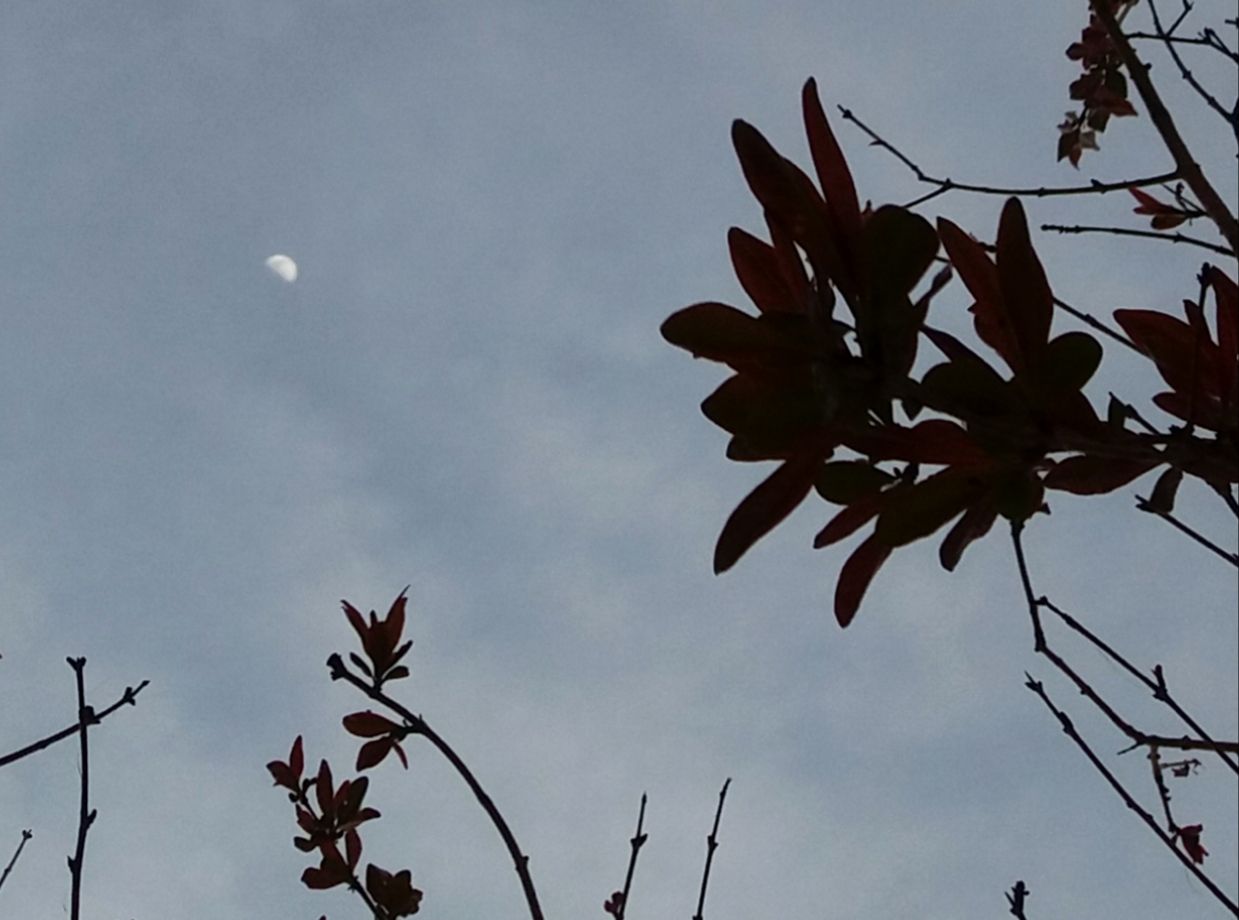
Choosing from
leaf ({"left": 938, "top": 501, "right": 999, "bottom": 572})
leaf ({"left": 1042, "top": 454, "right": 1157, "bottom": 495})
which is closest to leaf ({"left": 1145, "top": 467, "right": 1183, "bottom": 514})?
→ leaf ({"left": 1042, "top": 454, "right": 1157, "bottom": 495})

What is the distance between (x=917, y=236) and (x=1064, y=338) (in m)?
0.16

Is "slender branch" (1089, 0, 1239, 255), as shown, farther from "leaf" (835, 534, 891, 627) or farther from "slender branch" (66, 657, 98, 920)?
"slender branch" (66, 657, 98, 920)

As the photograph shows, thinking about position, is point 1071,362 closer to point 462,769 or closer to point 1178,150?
point 1178,150

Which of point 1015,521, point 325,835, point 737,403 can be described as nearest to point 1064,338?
point 1015,521

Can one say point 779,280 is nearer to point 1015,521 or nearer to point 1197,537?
point 1015,521

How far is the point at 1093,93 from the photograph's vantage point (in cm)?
325

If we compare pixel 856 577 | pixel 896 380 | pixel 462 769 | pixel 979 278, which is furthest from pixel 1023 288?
pixel 462 769

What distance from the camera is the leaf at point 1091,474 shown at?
3.48 feet

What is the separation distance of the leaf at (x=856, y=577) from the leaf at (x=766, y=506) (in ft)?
0.48

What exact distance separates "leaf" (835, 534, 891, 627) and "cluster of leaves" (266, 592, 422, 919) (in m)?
1.58

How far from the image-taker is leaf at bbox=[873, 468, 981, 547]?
104 cm

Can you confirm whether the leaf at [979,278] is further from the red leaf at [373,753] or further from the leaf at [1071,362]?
the red leaf at [373,753]

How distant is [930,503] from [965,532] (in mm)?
75

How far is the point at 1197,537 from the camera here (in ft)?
5.24
